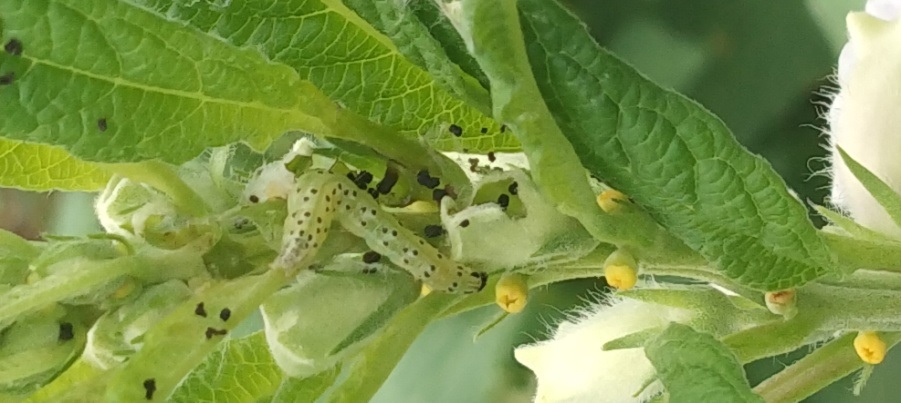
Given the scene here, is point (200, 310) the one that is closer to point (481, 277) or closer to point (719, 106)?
point (481, 277)

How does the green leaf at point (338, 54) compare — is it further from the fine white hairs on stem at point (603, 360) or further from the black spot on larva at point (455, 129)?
the fine white hairs on stem at point (603, 360)

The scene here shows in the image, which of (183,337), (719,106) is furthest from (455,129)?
(719,106)

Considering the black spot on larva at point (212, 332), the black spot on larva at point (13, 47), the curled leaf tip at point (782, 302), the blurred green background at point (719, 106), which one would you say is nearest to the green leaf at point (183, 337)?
the black spot on larva at point (212, 332)

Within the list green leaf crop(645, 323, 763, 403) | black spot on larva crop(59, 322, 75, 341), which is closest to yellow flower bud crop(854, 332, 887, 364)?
green leaf crop(645, 323, 763, 403)

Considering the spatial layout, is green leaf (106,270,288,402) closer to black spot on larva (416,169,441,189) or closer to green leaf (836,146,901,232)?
black spot on larva (416,169,441,189)

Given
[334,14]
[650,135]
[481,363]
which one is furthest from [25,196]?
[650,135]

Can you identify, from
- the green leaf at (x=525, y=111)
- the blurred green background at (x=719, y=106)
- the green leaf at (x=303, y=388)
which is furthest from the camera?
the blurred green background at (x=719, y=106)
